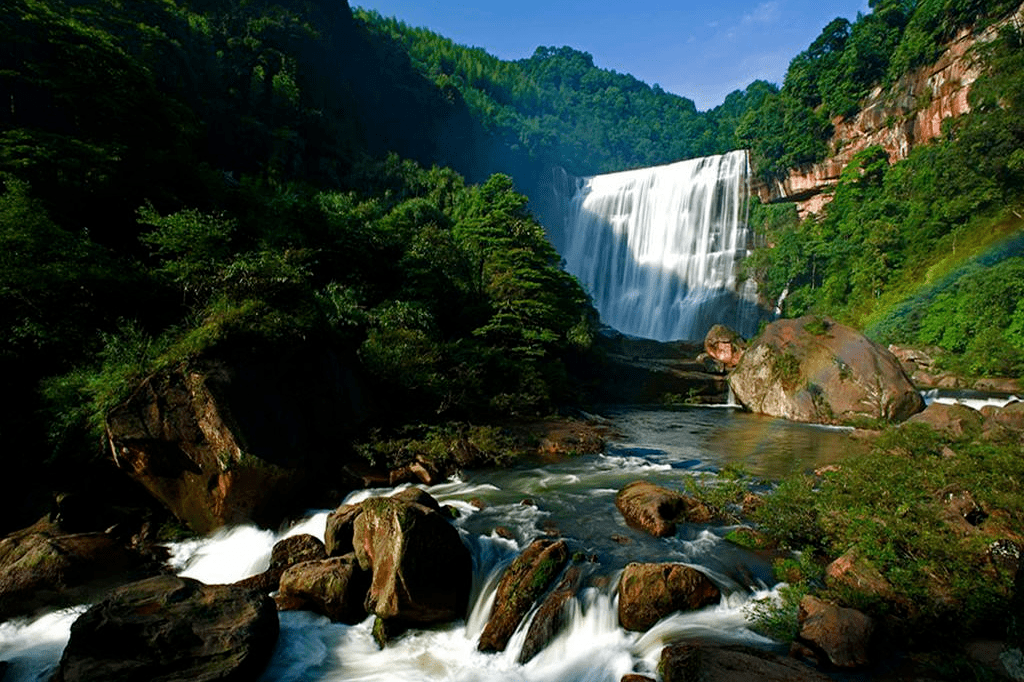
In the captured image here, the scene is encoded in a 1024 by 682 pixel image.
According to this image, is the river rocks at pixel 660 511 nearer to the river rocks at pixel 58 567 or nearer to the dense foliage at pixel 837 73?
the river rocks at pixel 58 567

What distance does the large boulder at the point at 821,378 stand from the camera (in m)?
17.0

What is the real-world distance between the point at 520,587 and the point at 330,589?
2.54 metres

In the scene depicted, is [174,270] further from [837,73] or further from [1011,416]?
[837,73]

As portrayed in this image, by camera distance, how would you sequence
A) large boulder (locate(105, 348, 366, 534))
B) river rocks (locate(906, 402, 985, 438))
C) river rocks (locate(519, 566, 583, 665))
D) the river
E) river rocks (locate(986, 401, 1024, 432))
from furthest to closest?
1. river rocks (locate(986, 401, 1024, 432))
2. river rocks (locate(906, 402, 985, 438))
3. large boulder (locate(105, 348, 366, 534))
4. river rocks (locate(519, 566, 583, 665))
5. the river

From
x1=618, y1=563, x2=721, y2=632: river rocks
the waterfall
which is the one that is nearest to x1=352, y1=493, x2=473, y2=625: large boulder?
x1=618, y1=563, x2=721, y2=632: river rocks

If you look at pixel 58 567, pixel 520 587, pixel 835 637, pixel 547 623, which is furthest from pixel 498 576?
pixel 58 567

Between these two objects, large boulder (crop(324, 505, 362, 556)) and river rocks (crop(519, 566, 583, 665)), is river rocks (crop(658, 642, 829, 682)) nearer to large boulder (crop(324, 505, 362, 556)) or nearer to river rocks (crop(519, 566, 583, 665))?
river rocks (crop(519, 566, 583, 665))

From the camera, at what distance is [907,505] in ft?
21.8

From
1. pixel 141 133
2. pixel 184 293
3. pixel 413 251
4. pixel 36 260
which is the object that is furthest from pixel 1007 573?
pixel 141 133

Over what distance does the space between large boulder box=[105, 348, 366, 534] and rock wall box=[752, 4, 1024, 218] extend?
4759 cm

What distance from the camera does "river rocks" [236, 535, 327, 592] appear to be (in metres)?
7.31

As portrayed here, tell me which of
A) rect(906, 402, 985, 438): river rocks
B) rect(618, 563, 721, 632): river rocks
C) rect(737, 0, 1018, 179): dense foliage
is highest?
rect(737, 0, 1018, 179): dense foliage

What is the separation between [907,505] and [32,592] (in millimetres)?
11965

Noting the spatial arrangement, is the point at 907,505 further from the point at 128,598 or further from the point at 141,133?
the point at 141,133
